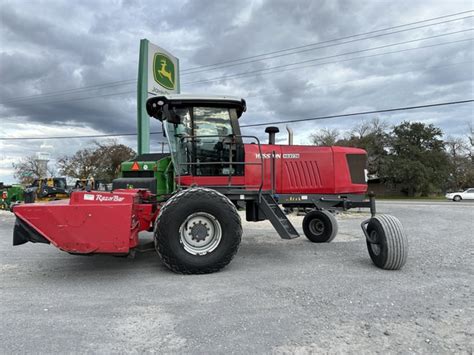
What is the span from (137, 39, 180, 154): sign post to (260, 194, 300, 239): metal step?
10.8 meters

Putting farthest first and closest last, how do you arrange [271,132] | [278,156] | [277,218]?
[271,132]
[278,156]
[277,218]

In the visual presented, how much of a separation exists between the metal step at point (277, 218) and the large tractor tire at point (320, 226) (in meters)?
2.49

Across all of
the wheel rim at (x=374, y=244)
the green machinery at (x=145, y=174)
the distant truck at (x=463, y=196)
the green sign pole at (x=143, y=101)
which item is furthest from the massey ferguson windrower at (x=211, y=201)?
the distant truck at (x=463, y=196)

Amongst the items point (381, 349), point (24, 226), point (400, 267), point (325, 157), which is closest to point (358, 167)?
point (325, 157)

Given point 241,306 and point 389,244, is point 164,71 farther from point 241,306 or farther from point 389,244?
point 241,306

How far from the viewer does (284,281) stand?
15.8 ft

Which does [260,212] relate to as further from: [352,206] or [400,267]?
[400,267]

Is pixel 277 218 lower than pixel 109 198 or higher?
lower

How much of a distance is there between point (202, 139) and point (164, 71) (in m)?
12.1

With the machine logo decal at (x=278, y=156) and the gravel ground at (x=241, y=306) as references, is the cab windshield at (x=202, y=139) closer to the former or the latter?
the machine logo decal at (x=278, y=156)

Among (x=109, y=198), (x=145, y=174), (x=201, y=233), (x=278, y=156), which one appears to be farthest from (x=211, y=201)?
(x=145, y=174)

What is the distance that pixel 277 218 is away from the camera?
19.1 ft

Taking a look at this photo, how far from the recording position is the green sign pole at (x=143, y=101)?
15.6m

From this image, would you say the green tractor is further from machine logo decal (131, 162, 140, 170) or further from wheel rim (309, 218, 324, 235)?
wheel rim (309, 218, 324, 235)
